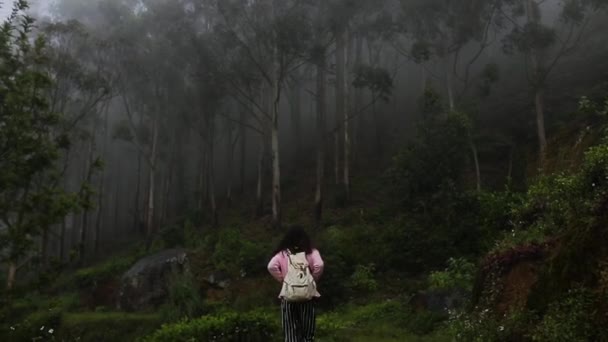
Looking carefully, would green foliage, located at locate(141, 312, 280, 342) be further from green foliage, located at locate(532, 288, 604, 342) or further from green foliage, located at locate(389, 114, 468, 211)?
green foliage, located at locate(389, 114, 468, 211)

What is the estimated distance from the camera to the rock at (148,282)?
16.0 metres

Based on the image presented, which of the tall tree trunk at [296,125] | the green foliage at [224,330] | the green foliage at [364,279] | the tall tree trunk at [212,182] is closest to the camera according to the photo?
the green foliage at [224,330]

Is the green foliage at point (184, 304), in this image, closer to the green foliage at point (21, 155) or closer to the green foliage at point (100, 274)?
the green foliage at point (21, 155)

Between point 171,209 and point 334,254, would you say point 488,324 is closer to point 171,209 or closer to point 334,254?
point 334,254

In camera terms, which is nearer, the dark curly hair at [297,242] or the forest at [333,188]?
the dark curly hair at [297,242]

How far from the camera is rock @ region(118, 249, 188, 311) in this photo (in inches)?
629

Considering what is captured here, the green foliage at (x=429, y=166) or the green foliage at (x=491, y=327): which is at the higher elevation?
the green foliage at (x=429, y=166)

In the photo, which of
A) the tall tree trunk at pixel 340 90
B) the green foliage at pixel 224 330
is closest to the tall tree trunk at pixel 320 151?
the tall tree trunk at pixel 340 90

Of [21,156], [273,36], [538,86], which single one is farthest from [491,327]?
[273,36]

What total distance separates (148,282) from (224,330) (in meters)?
9.60

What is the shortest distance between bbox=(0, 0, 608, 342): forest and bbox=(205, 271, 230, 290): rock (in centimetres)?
8

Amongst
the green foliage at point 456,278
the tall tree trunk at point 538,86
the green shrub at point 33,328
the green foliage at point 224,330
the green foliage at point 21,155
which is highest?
the tall tree trunk at point 538,86

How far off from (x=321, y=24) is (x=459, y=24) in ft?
20.3

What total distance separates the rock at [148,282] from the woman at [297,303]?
11029 mm
